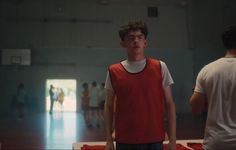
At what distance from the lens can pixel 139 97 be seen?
9.45 feet

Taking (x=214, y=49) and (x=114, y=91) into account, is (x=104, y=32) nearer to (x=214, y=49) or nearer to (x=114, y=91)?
(x=214, y=49)

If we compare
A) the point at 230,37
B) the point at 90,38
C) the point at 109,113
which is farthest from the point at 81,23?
the point at 230,37

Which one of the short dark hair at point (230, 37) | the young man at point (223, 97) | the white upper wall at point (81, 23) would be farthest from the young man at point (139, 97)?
the white upper wall at point (81, 23)

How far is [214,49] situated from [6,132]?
456 inches

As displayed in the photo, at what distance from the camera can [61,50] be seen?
19.5 meters

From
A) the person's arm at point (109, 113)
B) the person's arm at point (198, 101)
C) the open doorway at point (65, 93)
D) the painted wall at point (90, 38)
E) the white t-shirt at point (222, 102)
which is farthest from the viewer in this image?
the open doorway at point (65, 93)

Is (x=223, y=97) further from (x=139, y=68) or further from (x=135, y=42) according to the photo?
(x=135, y=42)

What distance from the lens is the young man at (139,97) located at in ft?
9.46

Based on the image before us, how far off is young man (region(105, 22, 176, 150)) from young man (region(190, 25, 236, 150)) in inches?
12.7

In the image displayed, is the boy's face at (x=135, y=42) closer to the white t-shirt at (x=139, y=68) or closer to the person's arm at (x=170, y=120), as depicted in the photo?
the white t-shirt at (x=139, y=68)

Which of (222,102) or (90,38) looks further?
(90,38)

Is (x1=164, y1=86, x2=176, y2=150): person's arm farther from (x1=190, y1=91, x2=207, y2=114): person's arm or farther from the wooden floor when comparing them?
the wooden floor

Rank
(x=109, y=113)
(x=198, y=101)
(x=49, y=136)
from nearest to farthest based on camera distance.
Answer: (x=198, y=101) → (x=109, y=113) → (x=49, y=136)

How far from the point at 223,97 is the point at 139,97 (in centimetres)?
62
